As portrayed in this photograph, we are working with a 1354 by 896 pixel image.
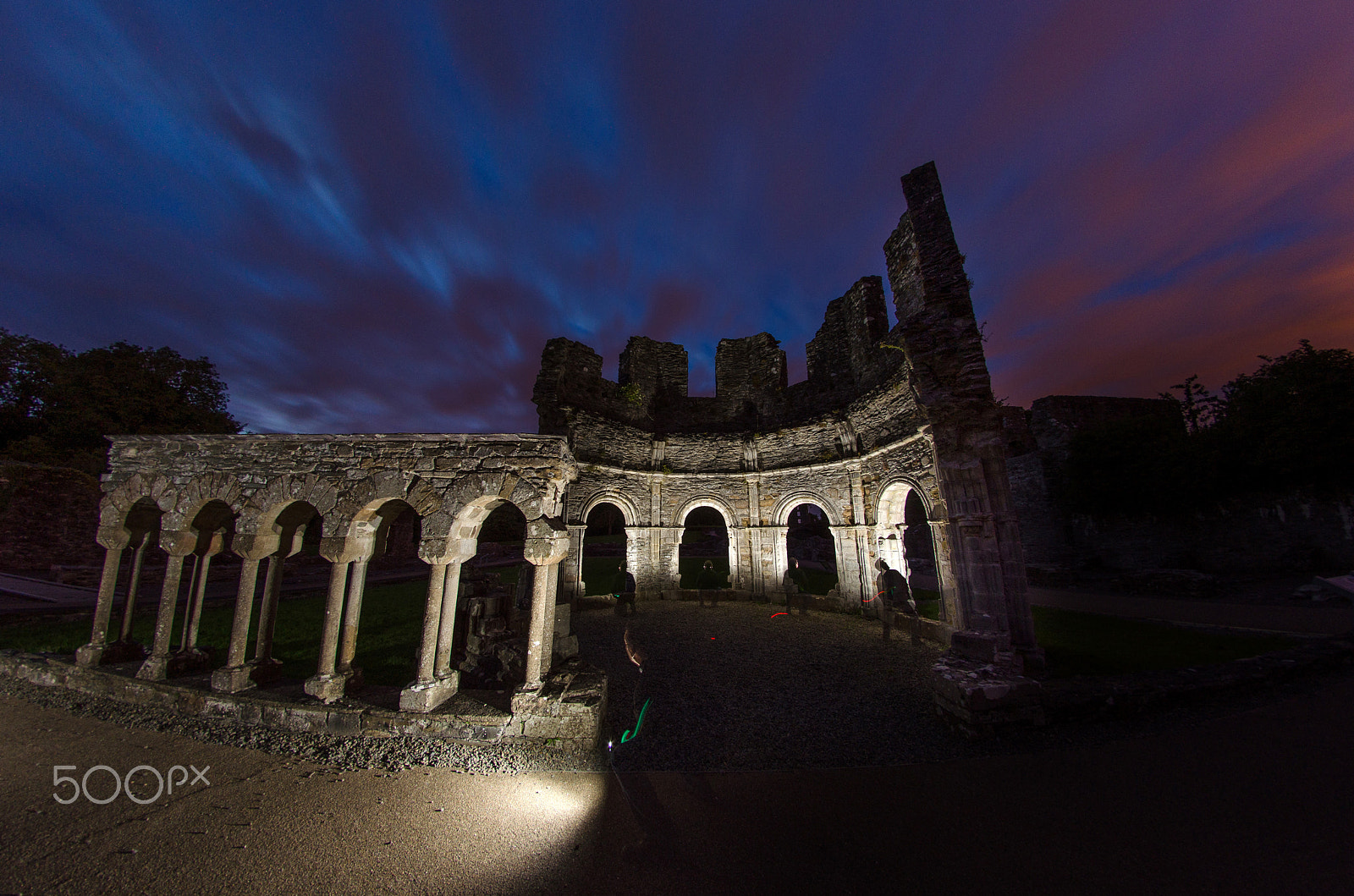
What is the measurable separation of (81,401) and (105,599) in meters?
18.9

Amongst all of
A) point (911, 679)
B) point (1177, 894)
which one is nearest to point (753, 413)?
point (911, 679)

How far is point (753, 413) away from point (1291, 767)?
14065 millimetres

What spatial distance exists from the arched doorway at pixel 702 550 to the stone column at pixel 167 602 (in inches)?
526

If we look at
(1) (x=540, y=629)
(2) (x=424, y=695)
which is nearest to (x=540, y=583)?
(1) (x=540, y=629)

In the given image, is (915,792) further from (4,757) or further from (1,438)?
(1,438)

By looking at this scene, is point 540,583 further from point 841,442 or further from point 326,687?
point 841,442

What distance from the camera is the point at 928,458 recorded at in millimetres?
10570

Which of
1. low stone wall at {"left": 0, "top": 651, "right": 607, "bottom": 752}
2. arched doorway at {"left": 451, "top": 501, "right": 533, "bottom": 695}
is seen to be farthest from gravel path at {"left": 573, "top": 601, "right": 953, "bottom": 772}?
arched doorway at {"left": 451, "top": 501, "right": 533, "bottom": 695}

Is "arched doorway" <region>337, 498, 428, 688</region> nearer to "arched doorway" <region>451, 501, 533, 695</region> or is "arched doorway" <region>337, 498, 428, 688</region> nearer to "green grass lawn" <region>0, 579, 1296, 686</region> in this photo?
"green grass lawn" <region>0, 579, 1296, 686</region>

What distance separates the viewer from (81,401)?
56.3ft

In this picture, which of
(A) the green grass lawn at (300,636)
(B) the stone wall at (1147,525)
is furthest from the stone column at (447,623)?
(B) the stone wall at (1147,525)

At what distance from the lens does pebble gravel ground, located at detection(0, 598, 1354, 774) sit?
194 inches

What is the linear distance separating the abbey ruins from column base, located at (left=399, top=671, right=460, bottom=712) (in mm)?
20

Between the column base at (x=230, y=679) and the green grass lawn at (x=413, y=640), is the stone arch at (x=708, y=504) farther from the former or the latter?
the column base at (x=230, y=679)
